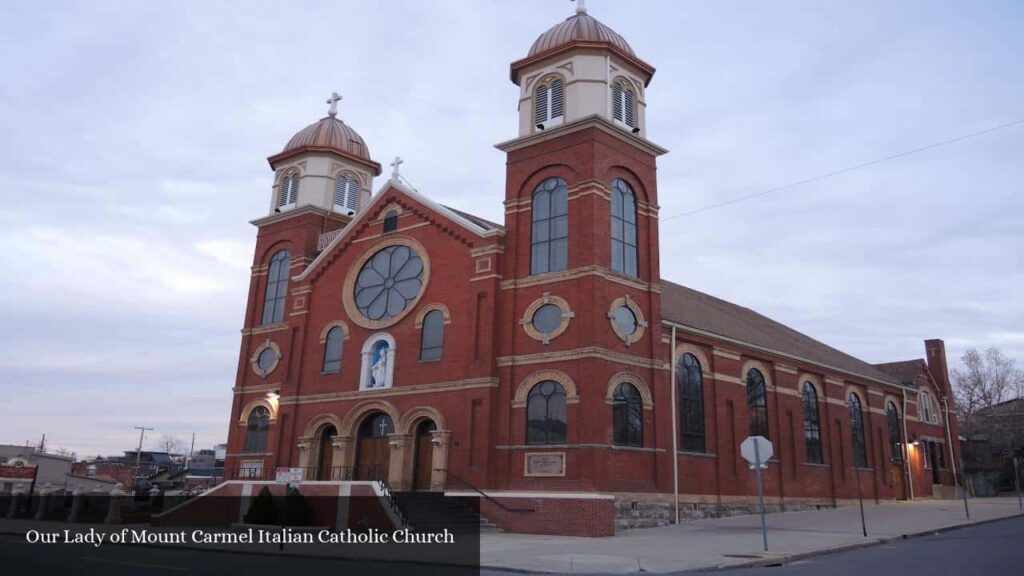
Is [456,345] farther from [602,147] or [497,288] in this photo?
[602,147]

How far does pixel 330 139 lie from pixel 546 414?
18958mm

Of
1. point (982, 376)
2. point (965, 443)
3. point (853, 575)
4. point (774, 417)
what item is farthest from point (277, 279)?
point (982, 376)

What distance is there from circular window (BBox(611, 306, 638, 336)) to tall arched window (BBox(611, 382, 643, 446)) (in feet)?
6.00

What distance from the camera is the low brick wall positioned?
2297 centimetres

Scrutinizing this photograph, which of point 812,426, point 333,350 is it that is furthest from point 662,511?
point 333,350

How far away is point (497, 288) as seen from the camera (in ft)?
92.3

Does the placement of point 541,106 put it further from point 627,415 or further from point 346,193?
point 346,193

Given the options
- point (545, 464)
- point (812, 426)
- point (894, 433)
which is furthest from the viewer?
point (894, 433)

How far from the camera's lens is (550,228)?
28.0m

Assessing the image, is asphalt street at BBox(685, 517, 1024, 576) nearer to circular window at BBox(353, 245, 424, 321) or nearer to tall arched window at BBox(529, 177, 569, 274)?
tall arched window at BBox(529, 177, 569, 274)

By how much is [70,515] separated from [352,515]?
13.9 m

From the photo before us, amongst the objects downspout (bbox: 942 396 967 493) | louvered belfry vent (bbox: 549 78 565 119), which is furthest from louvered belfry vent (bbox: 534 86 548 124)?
downspout (bbox: 942 396 967 493)

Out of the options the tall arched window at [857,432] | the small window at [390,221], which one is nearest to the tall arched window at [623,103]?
the small window at [390,221]

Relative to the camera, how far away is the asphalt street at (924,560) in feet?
43.9
